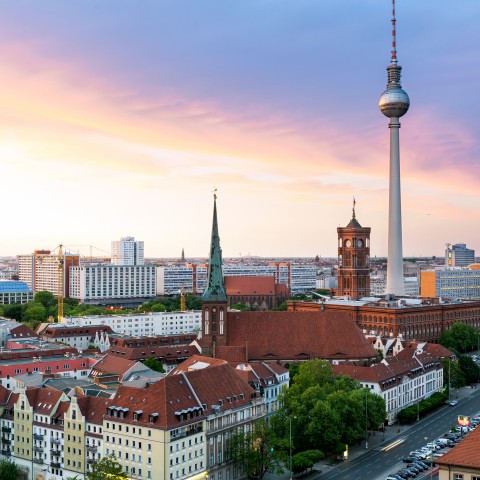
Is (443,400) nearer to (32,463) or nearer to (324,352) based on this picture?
(324,352)

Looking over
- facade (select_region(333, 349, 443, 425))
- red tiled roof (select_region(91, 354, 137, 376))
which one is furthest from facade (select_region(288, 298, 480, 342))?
red tiled roof (select_region(91, 354, 137, 376))

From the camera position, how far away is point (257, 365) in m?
103

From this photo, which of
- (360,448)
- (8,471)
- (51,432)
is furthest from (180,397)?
(360,448)

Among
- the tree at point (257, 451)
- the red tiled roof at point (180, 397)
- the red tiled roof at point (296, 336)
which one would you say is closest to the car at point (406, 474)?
the tree at point (257, 451)

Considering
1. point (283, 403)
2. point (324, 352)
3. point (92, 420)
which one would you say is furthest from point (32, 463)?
point (324, 352)

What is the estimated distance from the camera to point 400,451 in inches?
3492

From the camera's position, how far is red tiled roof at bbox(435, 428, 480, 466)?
49594mm

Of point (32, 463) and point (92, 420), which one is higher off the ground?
point (92, 420)

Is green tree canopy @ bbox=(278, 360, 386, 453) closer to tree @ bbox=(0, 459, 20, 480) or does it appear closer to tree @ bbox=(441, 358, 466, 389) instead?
tree @ bbox=(441, 358, 466, 389)

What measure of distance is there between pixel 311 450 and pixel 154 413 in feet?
67.7

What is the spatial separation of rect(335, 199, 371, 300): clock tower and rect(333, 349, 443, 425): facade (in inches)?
2852

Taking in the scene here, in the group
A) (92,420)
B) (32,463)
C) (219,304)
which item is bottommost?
(32,463)

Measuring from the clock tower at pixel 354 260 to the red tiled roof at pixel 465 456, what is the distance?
142034 millimetres

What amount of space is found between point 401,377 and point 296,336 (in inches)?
736
